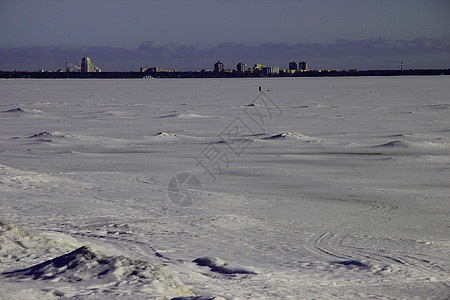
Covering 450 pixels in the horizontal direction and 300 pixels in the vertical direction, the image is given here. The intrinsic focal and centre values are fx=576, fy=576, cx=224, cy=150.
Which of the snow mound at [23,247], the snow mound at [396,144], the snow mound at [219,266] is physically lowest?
the snow mound at [219,266]

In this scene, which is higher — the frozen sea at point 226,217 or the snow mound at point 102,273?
the snow mound at point 102,273

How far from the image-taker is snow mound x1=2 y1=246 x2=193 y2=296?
436 cm

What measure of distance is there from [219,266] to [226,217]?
2070 mm

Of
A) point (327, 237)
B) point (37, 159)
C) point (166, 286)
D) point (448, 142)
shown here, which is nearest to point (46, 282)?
point (166, 286)

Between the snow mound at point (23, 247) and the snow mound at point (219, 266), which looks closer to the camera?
the snow mound at point (23, 247)

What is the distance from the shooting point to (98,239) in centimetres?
621

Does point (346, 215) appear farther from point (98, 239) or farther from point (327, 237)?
point (98, 239)

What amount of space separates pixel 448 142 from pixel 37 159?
10010 mm

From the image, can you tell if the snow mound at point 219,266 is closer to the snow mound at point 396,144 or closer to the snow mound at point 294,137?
the snow mound at point 396,144

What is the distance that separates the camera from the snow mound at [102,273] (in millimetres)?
4363

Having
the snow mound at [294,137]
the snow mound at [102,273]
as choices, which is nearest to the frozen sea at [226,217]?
the snow mound at [102,273]

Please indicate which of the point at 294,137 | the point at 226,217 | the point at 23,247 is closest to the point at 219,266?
the point at 23,247

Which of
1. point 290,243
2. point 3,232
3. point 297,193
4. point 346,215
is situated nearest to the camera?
point 3,232

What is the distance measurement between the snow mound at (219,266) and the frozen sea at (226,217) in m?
0.02
